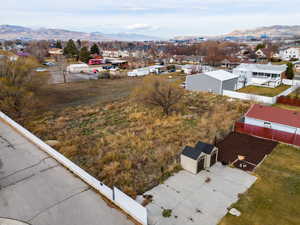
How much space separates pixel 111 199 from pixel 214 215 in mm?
4612

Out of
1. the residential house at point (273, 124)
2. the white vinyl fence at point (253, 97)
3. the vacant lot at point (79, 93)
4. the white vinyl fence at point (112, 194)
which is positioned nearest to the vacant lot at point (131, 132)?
the vacant lot at point (79, 93)

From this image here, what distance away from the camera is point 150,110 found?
2348 centimetres

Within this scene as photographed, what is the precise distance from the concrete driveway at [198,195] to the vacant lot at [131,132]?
0.91 meters

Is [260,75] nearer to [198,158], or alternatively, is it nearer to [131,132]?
[131,132]

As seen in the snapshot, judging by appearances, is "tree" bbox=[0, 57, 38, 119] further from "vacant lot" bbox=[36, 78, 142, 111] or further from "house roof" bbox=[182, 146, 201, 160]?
"house roof" bbox=[182, 146, 201, 160]

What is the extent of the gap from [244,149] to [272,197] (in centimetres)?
509

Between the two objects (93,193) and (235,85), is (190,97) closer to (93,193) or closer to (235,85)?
(235,85)

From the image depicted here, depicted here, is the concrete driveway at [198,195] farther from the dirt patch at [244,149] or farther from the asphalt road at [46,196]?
the asphalt road at [46,196]

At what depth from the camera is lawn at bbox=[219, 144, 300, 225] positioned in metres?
8.40

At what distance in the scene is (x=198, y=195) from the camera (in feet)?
32.0

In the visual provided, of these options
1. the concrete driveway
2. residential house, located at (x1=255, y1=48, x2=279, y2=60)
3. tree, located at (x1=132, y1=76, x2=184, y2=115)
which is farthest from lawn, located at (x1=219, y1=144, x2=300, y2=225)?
residential house, located at (x1=255, y1=48, x2=279, y2=60)

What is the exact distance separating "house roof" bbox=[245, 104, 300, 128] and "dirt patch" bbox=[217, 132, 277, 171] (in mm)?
1727

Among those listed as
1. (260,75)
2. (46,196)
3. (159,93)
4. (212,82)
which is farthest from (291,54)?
(46,196)

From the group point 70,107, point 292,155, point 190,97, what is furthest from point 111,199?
point 190,97
